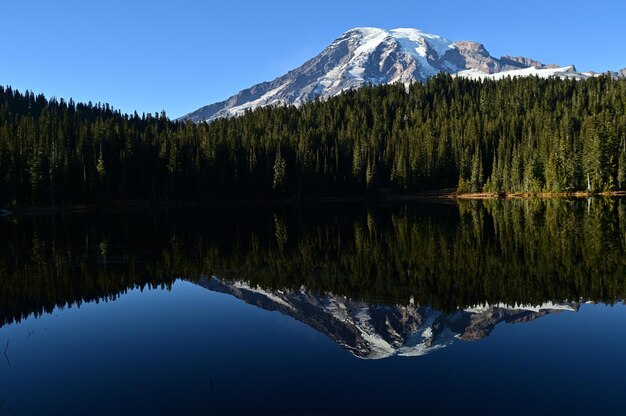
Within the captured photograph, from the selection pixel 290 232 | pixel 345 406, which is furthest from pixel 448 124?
pixel 345 406

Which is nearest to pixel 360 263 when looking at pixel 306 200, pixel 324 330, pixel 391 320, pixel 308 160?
pixel 391 320

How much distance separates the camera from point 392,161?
17100 centimetres

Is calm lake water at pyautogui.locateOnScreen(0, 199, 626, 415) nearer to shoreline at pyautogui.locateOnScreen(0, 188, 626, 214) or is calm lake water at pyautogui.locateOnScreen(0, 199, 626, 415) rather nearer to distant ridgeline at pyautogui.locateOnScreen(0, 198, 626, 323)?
distant ridgeline at pyautogui.locateOnScreen(0, 198, 626, 323)

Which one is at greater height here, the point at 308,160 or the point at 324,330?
the point at 308,160

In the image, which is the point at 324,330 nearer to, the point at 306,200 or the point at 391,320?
the point at 391,320

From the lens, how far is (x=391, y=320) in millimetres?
20406

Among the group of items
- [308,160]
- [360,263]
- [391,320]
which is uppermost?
[308,160]

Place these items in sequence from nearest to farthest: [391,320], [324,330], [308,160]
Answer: [324,330] < [391,320] < [308,160]

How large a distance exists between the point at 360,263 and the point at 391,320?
42.7 feet

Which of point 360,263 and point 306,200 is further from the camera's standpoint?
point 306,200

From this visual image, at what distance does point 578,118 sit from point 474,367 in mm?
179710

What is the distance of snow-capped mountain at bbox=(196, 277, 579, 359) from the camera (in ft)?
57.0

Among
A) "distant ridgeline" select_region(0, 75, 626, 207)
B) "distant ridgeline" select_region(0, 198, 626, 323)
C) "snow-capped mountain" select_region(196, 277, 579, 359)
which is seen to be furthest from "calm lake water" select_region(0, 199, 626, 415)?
"distant ridgeline" select_region(0, 75, 626, 207)

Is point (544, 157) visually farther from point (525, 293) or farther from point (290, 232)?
point (525, 293)
